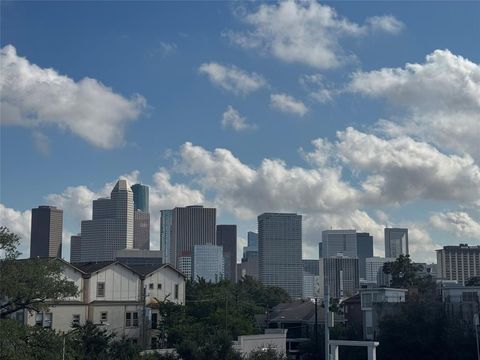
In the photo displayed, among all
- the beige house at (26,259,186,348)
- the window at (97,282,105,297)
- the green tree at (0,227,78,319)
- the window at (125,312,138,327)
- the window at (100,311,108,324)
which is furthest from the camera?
the window at (125,312,138,327)

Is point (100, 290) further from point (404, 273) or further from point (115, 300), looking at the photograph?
point (404, 273)

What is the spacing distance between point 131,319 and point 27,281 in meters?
46.9

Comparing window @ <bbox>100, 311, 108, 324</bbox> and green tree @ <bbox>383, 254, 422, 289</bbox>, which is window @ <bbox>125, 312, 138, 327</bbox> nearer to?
window @ <bbox>100, 311, 108, 324</bbox>

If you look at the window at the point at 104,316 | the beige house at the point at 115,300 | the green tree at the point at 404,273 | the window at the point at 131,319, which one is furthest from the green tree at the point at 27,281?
the green tree at the point at 404,273

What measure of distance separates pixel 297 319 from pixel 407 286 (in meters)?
25.6

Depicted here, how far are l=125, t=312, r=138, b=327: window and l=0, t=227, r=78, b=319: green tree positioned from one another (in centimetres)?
4484

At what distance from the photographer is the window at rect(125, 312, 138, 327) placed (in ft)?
245

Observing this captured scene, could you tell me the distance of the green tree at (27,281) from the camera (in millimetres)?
29109

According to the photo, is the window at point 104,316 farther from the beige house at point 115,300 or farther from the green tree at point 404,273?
the green tree at point 404,273

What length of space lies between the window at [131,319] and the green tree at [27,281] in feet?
147

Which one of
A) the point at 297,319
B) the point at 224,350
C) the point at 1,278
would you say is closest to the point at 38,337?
the point at 1,278

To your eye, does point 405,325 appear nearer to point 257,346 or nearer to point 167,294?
point 257,346

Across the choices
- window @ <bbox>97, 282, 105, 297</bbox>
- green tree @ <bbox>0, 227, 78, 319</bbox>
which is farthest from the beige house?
green tree @ <bbox>0, 227, 78, 319</bbox>

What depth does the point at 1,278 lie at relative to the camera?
94.3ft
